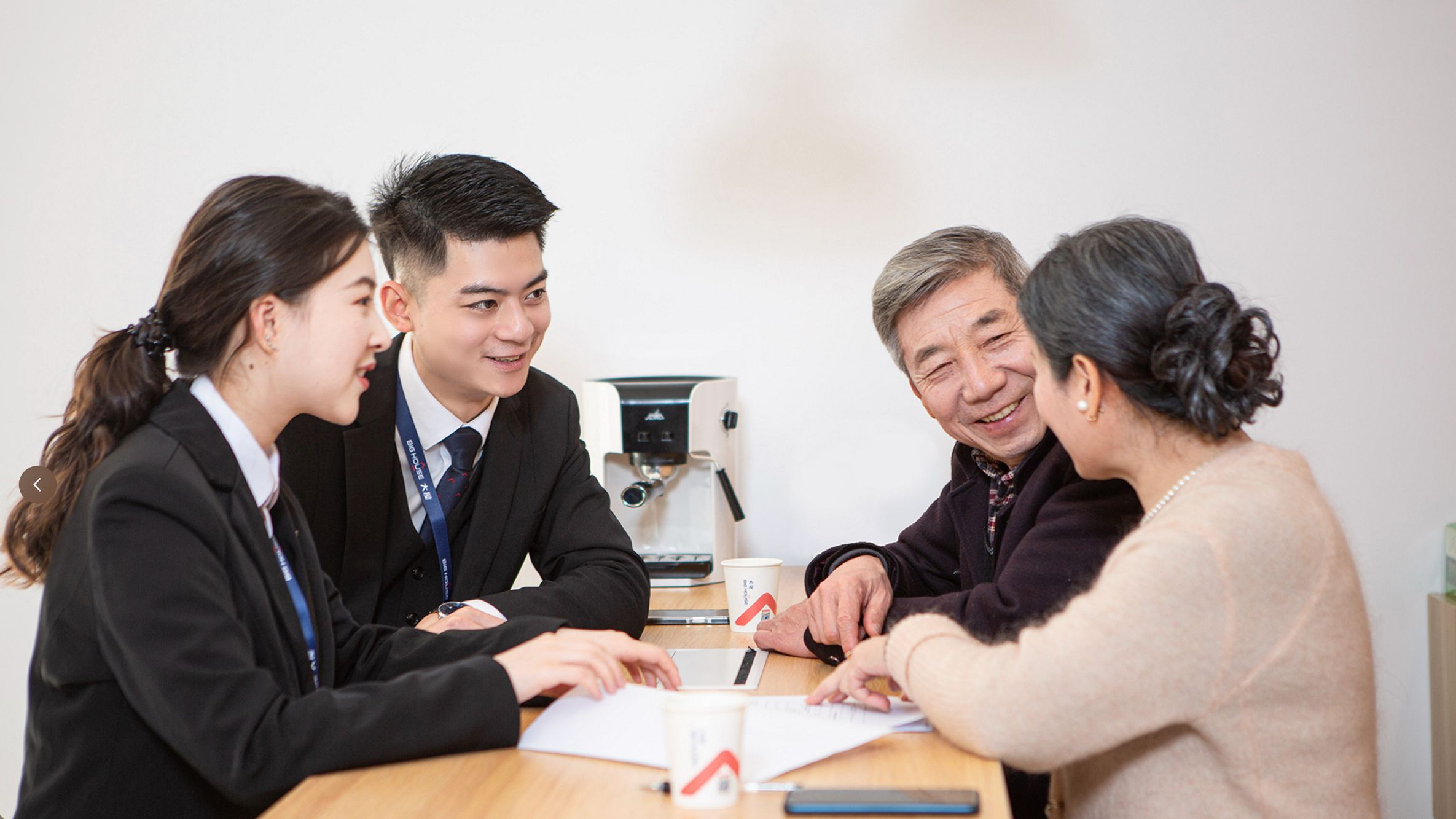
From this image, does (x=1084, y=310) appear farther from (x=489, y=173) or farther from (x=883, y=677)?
(x=489, y=173)

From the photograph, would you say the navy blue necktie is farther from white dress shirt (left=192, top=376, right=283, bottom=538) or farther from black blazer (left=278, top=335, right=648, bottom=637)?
white dress shirt (left=192, top=376, right=283, bottom=538)

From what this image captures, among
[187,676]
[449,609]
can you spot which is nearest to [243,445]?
[187,676]

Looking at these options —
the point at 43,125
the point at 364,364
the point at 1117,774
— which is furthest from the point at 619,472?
the point at 43,125

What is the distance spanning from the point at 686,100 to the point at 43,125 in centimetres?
172

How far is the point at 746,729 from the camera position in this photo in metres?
1.25

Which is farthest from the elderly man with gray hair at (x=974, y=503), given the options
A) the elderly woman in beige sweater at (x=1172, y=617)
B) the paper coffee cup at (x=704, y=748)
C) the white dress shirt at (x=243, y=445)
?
the white dress shirt at (x=243, y=445)

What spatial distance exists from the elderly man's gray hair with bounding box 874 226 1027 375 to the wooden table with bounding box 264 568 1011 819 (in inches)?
33.1

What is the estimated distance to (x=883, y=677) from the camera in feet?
4.92

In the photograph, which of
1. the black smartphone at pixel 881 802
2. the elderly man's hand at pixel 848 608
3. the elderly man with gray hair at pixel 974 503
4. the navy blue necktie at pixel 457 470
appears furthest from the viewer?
the navy blue necktie at pixel 457 470

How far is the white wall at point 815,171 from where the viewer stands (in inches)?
108

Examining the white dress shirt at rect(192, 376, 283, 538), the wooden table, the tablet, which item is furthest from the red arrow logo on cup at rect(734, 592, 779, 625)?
the white dress shirt at rect(192, 376, 283, 538)

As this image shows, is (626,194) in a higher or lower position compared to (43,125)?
lower

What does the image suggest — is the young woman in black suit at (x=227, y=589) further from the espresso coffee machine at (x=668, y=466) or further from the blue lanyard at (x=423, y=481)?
the espresso coffee machine at (x=668, y=466)

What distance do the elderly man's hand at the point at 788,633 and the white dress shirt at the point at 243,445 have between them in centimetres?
77
